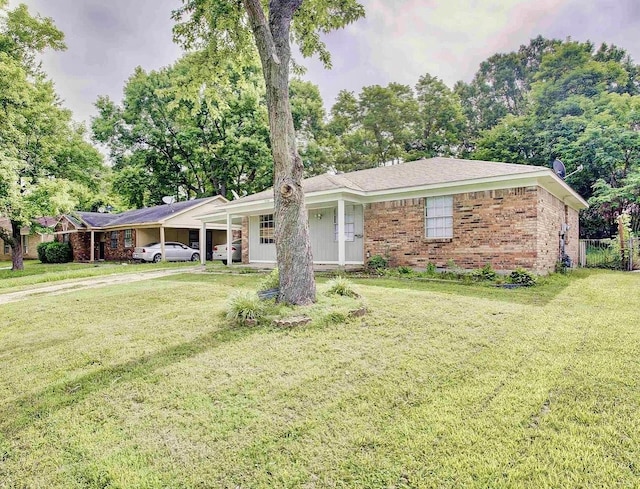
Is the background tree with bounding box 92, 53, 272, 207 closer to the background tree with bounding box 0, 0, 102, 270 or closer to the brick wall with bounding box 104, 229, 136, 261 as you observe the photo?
the brick wall with bounding box 104, 229, 136, 261

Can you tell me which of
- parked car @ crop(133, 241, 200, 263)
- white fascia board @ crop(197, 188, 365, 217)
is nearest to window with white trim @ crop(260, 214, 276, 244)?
white fascia board @ crop(197, 188, 365, 217)

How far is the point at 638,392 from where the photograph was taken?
10.1 ft

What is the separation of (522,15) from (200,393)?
52.7ft

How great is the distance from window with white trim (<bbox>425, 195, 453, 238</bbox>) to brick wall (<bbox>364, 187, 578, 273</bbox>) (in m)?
0.15

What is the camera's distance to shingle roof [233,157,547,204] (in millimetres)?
10266

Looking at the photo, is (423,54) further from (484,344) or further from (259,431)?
(259,431)

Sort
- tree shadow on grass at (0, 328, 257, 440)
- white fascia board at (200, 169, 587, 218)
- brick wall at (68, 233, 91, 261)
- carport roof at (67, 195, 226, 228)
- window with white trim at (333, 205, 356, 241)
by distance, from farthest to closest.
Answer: brick wall at (68, 233, 91, 261), carport roof at (67, 195, 226, 228), window with white trim at (333, 205, 356, 241), white fascia board at (200, 169, 587, 218), tree shadow on grass at (0, 328, 257, 440)

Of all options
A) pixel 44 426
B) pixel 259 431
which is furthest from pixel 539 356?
pixel 44 426

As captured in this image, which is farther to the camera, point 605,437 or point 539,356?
point 539,356

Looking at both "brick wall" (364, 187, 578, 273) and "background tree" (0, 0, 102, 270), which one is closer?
"brick wall" (364, 187, 578, 273)

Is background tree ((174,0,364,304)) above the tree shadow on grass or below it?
above

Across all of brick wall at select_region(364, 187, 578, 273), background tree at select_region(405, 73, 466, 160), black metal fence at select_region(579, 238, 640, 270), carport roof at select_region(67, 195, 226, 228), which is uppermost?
background tree at select_region(405, 73, 466, 160)

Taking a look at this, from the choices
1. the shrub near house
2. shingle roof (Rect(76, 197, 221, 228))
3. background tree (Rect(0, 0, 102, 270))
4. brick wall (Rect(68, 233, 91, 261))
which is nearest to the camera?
background tree (Rect(0, 0, 102, 270))

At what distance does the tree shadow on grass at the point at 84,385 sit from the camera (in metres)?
2.98
